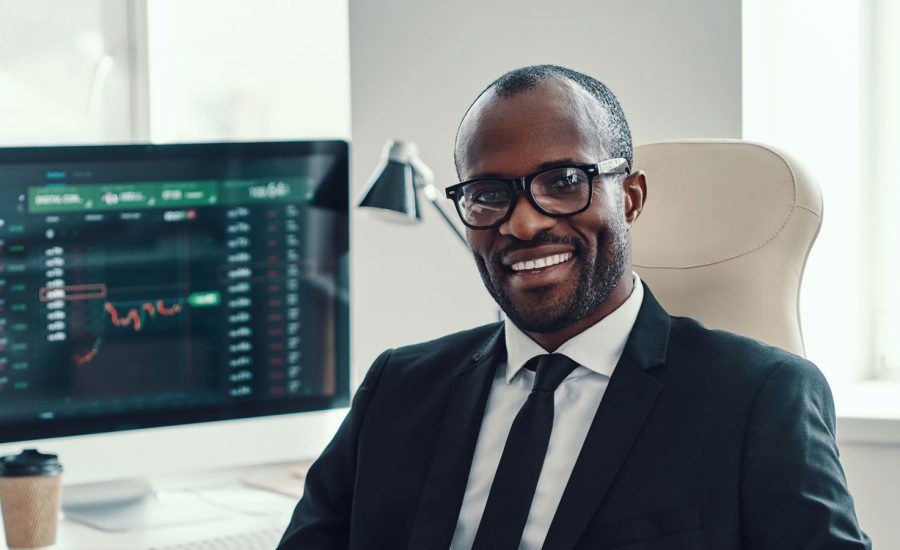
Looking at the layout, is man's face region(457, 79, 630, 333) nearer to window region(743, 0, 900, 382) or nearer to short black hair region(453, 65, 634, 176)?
short black hair region(453, 65, 634, 176)

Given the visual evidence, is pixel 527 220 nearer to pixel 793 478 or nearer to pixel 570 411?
pixel 570 411

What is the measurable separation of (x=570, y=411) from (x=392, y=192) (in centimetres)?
67

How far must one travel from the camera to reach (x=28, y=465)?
1.44m

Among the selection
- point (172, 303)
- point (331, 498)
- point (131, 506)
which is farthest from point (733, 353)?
point (131, 506)

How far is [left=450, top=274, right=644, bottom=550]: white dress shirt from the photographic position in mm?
1107

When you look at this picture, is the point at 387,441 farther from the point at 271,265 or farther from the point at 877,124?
the point at 877,124

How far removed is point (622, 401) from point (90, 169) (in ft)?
2.84

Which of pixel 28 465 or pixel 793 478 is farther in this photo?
pixel 28 465

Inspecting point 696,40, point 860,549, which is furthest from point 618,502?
point 696,40

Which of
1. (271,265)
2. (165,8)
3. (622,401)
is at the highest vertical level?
(165,8)

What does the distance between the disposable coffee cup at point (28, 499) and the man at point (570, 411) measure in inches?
15.4

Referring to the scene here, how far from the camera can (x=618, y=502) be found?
1.04 metres

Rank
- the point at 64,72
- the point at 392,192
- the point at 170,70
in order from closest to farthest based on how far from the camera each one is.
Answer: the point at 392,192 → the point at 64,72 → the point at 170,70

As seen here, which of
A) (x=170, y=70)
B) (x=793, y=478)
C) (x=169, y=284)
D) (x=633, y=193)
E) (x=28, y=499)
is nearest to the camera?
(x=793, y=478)
